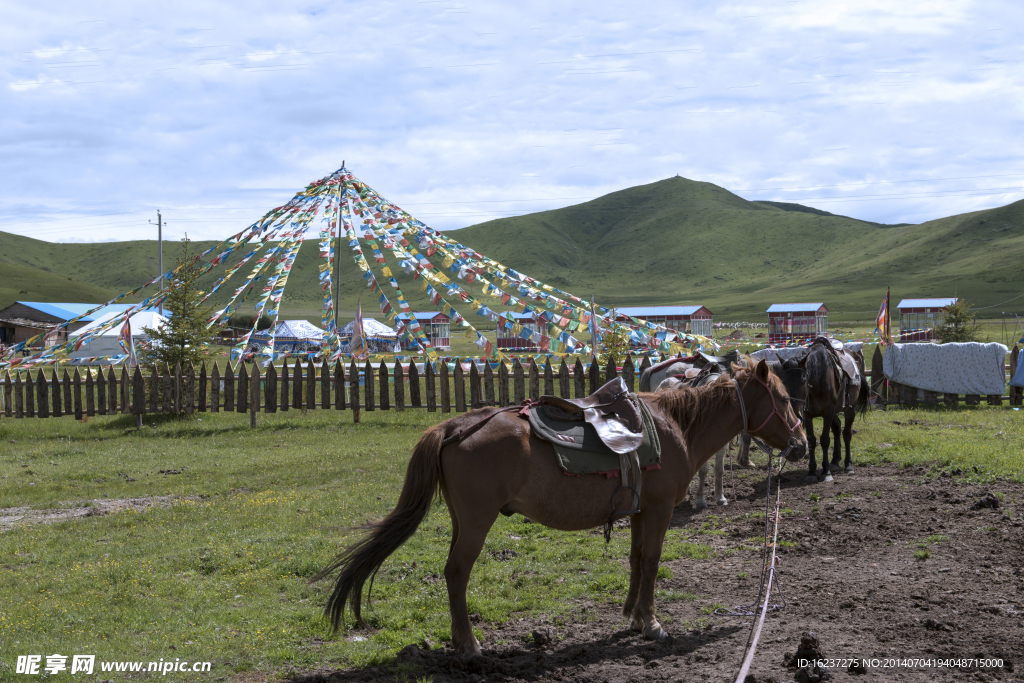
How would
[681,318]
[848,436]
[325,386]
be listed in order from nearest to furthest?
[848,436]
[325,386]
[681,318]

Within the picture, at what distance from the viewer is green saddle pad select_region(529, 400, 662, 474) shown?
4.72 meters

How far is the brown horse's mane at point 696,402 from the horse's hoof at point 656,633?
1366 millimetres

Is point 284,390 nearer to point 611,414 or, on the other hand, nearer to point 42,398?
point 42,398

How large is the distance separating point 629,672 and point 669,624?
2.83ft

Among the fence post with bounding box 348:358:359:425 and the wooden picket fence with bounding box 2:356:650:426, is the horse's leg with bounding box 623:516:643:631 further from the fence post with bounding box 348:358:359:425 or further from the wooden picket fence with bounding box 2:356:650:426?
the fence post with bounding box 348:358:359:425

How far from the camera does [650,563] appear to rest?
496cm

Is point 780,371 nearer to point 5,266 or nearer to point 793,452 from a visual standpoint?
point 793,452

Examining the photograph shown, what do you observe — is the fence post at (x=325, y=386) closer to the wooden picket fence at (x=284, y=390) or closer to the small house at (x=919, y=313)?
the wooden picket fence at (x=284, y=390)

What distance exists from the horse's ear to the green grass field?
191cm

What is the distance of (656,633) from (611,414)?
155 cm

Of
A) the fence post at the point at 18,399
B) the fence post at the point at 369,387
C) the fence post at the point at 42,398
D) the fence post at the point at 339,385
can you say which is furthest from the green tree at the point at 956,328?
the fence post at the point at 18,399

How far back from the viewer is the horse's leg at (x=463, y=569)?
14.8ft

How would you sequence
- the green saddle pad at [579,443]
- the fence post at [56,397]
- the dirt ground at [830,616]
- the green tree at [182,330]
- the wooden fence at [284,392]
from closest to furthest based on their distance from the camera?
the dirt ground at [830,616] < the green saddle pad at [579,443] < the wooden fence at [284,392] < the fence post at [56,397] < the green tree at [182,330]

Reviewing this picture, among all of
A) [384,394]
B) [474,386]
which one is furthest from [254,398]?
[474,386]
